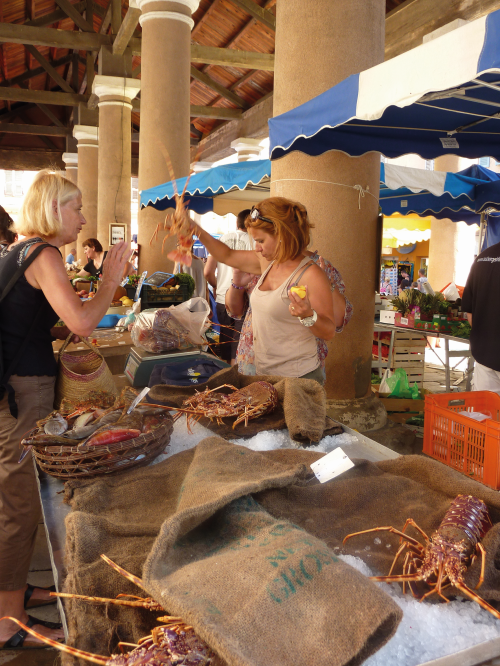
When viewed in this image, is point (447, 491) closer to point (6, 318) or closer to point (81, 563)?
point (81, 563)

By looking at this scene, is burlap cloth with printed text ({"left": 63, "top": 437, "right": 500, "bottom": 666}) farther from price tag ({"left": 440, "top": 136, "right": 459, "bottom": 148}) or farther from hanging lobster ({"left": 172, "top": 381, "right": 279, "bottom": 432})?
price tag ({"left": 440, "top": 136, "right": 459, "bottom": 148})

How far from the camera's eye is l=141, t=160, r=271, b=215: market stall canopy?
488 cm

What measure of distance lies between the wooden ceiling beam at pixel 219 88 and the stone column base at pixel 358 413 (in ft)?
44.9

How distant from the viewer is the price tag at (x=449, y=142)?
3.94 meters

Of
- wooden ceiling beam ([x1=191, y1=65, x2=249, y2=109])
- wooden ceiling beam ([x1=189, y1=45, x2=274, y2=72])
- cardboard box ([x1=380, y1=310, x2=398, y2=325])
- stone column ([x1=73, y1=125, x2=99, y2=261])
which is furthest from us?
stone column ([x1=73, y1=125, x2=99, y2=261])

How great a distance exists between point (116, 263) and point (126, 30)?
11.2 metres

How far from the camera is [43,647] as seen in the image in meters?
2.21

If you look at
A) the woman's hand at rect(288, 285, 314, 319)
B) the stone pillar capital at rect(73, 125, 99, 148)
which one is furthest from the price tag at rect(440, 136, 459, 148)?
the stone pillar capital at rect(73, 125, 99, 148)

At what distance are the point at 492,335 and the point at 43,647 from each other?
131 inches

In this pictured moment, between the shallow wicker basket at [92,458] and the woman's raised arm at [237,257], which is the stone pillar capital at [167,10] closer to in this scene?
the woman's raised arm at [237,257]

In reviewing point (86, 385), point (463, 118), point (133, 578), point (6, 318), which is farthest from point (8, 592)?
point (463, 118)

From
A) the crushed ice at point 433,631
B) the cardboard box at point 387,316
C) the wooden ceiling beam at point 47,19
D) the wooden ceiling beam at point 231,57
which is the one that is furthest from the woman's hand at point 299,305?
the wooden ceiling beam at point 47,19

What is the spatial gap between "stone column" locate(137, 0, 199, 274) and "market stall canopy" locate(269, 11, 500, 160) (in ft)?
15.7

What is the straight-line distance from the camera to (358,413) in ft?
13.9
